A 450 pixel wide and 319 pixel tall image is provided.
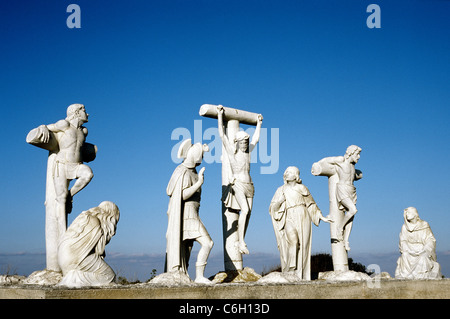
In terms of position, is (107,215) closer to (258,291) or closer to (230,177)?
(258,291)

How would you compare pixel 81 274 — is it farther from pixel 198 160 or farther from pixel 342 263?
pixel 342 263

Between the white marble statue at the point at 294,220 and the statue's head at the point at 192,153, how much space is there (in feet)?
6.58

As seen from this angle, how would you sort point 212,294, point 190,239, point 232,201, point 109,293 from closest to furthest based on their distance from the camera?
point 109,293 → point 212,294 → point 190,239 → point 232,201

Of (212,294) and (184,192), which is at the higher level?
(184,192)

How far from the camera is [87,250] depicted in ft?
29.2

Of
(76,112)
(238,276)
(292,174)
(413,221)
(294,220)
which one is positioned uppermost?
(76,112)

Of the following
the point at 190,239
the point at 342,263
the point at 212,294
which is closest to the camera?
the point at 212,294

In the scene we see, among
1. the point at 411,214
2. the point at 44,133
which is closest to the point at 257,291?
the point at 44,133

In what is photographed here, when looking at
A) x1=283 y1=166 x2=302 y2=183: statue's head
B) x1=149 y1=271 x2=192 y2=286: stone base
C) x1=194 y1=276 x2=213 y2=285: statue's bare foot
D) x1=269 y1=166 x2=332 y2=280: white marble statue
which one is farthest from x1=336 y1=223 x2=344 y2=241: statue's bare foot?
x1=149 y1=271 x2=192 y2=286: stone base

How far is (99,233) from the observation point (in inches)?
357

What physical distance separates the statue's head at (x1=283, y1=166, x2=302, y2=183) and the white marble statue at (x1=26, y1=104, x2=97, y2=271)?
399 centimetres

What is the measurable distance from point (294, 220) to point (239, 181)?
1540 millimetres
